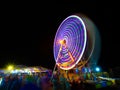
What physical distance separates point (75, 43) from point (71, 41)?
0.74 m

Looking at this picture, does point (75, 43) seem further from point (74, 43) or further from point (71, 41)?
point (71, 41)

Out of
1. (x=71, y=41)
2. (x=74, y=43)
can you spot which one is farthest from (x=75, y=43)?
(x=71, y=41)

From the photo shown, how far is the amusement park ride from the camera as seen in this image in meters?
10.6

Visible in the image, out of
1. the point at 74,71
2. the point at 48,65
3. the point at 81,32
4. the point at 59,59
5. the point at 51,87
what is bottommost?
the point at 51,87

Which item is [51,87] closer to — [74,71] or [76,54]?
[76,54]

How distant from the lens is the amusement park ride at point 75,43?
1062cm

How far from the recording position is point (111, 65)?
977 inches

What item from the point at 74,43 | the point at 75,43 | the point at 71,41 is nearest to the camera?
the point at 75,43

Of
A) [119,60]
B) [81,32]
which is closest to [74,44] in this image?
[81,32]

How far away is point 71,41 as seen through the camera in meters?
12.4

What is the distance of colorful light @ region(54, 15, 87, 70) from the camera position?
1069 cm

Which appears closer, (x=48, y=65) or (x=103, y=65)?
(x=103, y=65)

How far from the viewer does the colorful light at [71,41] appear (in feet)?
35.1

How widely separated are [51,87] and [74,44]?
12.5 feet
